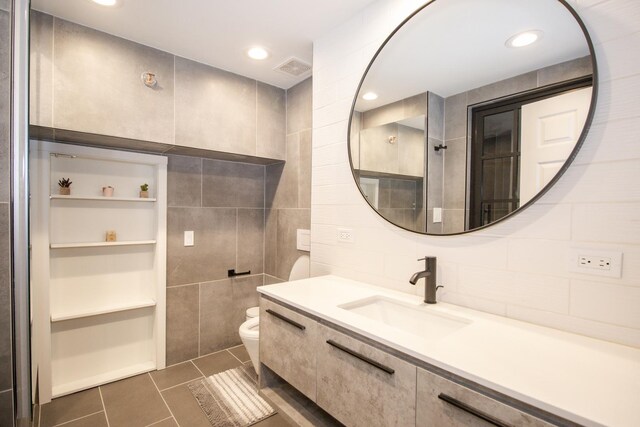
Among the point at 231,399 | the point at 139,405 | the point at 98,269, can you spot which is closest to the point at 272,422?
the point at 231,399

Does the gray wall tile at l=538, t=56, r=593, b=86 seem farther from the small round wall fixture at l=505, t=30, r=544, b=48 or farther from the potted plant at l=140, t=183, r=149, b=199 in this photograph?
the potted plant at l=140, t=183, r=149, b=199

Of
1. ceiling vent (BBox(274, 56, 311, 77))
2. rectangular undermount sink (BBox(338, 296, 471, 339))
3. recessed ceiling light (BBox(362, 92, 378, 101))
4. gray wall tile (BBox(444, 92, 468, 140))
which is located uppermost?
ceiling vent (BBox(274, 56, 311, 77))

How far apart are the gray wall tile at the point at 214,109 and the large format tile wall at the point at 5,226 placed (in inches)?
52.4

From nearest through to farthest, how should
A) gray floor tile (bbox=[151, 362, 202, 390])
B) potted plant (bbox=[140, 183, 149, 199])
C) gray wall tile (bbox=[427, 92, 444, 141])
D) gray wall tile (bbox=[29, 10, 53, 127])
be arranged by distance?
gray wall tile (bbox=[427, 92, 444, 141])
gray wall tile (bbox=[29, 10, 53, 127])
gray floor tile (bbox=[151, 362, 202, 390])
potted plant (bbox=[140, 183, 149, 199])

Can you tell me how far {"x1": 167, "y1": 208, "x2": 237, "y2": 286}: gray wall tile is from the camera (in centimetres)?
259

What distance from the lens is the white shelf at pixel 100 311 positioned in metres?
2.16

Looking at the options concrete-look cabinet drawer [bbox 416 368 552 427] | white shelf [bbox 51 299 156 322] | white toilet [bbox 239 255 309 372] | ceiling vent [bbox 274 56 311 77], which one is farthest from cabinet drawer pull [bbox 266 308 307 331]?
ceiling vent [bbox 274 56 311 77]

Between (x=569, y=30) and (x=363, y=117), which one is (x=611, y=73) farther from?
(x=363, y=117)

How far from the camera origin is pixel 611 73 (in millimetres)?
1023

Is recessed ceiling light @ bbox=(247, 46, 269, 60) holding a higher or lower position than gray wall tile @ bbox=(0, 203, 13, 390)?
higher

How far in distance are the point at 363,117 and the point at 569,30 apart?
99 centimetres

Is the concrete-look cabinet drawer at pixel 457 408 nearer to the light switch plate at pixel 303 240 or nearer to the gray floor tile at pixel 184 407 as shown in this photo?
the gray floor tile at pixel 184 407

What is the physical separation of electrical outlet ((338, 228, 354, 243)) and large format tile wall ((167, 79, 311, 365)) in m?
0.64

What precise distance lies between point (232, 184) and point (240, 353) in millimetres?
1581
